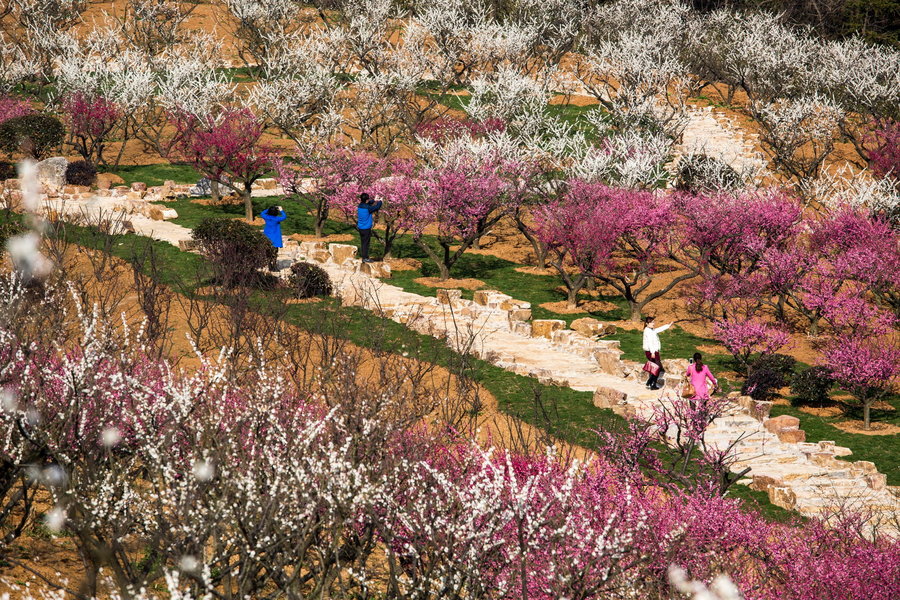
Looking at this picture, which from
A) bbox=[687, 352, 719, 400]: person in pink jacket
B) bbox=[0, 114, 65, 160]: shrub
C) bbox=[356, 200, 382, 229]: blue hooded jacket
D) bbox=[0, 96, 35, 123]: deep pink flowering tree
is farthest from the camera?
bbox=[0, 96, 35, 123]: deep pink flowering tree

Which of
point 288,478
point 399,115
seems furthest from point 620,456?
point 399,115

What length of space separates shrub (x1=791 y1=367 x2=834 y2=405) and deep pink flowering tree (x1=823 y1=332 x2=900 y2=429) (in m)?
0.27

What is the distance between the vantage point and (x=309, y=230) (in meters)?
39.4

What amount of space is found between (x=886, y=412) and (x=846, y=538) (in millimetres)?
12886

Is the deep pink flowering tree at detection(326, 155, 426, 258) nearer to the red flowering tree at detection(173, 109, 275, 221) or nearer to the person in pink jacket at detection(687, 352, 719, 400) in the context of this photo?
the red flowering tree at detection(173, 109, 275, 221)

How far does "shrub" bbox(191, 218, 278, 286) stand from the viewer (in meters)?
27.7

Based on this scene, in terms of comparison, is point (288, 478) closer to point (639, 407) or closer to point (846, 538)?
point (846, 538)

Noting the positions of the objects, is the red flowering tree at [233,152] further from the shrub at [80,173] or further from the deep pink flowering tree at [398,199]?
the deep pink flowering tree at [398,199]

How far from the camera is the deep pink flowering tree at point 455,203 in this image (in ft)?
114

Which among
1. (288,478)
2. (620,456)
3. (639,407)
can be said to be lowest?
(639,407)

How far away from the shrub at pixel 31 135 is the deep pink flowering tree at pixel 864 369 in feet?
107

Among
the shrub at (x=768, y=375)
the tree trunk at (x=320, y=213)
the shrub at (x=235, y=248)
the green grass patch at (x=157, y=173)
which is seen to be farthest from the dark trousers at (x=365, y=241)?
the green grass patch at (x=157, y=173)

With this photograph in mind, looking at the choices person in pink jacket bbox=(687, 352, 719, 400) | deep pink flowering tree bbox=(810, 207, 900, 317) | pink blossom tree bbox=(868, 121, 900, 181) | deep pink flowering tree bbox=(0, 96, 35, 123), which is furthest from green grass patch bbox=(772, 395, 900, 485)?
deep pink flowering tree bbox=(0, 96, 35, 123)

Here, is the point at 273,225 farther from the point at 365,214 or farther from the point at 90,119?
the point at 90,119
